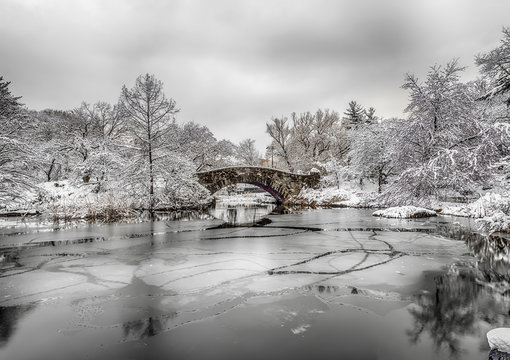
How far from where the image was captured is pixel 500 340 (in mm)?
2301

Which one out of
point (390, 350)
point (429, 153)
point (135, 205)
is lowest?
point (390, 350)

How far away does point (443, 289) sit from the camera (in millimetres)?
3988

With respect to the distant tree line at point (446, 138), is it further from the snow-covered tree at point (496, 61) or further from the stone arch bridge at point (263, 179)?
the stone arch bridge at point (263, 179)

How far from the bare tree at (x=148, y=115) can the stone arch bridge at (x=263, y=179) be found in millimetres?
5031

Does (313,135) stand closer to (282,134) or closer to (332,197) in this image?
(282,134)

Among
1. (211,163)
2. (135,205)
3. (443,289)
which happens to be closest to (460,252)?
(443,289)

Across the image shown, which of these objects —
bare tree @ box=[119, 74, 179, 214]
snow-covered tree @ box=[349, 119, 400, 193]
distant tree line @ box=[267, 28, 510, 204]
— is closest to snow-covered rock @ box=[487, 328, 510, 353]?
distant tree line @ box=[267, 28, 510, 204]

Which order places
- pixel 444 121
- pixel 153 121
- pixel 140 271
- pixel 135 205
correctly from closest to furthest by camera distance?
pixel 140 271
pixel 444 121
pixel 135 205
pixel 153 121

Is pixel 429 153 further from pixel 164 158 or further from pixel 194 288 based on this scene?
pixel 164 158

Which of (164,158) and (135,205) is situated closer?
(135,205)

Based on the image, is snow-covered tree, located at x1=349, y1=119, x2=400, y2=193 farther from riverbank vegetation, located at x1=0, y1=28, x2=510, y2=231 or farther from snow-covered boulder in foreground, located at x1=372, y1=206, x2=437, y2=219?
snow-covered boulder in foreground, located at x1=372, y1=206, x2=437, y2=219

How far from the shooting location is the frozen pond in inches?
102

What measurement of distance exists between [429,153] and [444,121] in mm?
1632

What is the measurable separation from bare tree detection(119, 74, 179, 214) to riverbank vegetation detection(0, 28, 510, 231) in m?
0.07
